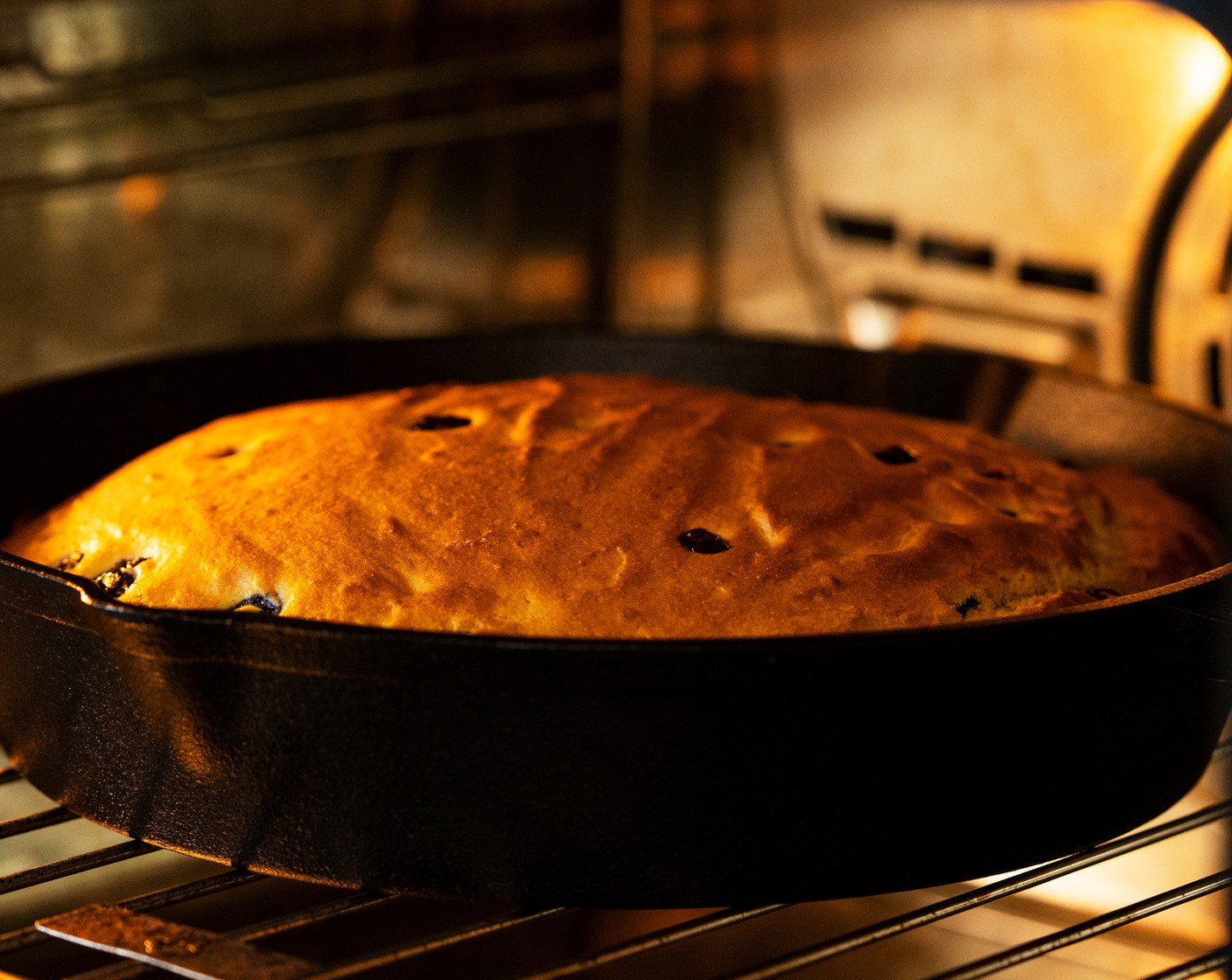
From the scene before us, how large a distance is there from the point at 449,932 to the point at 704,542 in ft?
0.98

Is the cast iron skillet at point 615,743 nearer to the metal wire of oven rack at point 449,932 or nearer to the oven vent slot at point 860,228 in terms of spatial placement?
the metal wire of oven rack at point 449,932

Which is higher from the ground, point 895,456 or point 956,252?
point 956,252

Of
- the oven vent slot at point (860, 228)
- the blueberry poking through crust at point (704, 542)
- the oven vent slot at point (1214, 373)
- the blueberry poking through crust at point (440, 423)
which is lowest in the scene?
the blueberry poking through crust at point (704, 542)

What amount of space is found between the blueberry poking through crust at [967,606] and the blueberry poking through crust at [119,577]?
0.56m

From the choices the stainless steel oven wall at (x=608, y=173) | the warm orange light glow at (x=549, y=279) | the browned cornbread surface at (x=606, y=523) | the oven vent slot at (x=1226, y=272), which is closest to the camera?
the browned cornbread surface at (x=606, y=523)

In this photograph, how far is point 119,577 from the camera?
93 cm

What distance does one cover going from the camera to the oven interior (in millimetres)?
1230

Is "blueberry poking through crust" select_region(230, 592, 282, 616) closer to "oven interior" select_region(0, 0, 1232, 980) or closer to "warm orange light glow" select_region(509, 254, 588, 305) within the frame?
"oven interior" select_region(0, 0, 1232, 980)

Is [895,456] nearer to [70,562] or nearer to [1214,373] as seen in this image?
[1214,373]

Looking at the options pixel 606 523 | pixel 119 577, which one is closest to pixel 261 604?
pixel 119 577

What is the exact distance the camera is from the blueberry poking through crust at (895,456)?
105cm

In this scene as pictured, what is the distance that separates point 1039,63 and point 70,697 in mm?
1058

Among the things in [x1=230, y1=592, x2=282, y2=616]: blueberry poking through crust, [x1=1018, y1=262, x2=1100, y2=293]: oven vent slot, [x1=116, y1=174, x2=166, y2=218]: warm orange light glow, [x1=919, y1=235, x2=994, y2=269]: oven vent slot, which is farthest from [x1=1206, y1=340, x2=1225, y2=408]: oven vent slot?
[x1=116, y1=174, x2=166, y2=218]: warm orange light glow

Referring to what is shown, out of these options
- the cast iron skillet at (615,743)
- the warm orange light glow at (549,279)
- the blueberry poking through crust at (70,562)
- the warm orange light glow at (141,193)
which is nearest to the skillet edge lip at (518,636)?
the cast iron skillet at (615,743)
